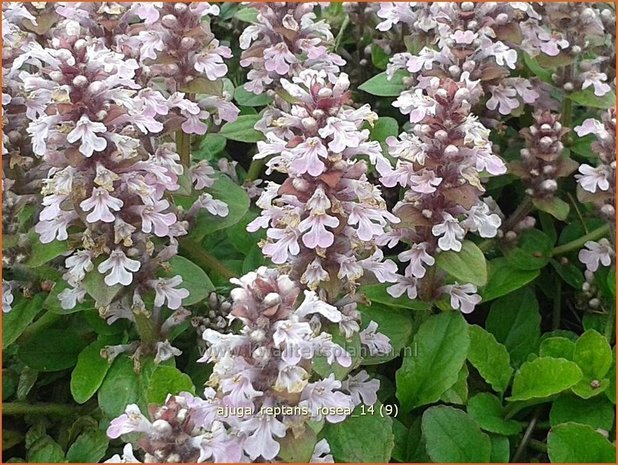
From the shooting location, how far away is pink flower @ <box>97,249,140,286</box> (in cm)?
223

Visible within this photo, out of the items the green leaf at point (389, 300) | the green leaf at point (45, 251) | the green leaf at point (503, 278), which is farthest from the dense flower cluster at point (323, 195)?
the green leaf at point (503, 278)

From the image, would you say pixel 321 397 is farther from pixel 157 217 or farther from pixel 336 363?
pixel 157 217

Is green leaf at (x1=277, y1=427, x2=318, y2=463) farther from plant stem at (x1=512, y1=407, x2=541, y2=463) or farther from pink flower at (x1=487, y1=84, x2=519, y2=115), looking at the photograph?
pink flower at (x1=487, y1=84, x2=519, y2=115)

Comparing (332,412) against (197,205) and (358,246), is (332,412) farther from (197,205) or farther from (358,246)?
(197,205)

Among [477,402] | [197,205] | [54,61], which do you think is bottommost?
[477,402]

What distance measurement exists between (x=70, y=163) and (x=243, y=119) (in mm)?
1016

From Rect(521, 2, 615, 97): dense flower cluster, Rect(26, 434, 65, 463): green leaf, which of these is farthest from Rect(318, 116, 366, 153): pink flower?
Rect(26, 434, 65, 463): green leaf

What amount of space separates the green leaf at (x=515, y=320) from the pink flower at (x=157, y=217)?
134cm

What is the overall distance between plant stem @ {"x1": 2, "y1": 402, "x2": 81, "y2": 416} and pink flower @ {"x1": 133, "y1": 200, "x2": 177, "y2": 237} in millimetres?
866

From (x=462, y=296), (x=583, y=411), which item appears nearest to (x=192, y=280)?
(x=462, y=296)

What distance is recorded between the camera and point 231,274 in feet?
8.86

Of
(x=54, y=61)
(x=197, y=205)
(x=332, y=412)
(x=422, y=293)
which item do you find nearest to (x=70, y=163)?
(x=54, y=61)

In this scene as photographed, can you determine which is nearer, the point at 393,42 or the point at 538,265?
the point at 538,265

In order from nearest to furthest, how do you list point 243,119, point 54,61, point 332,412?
point 332,412
point 54,61
point 243,119
